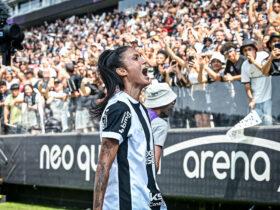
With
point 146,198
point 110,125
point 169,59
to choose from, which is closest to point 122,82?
point 110,125

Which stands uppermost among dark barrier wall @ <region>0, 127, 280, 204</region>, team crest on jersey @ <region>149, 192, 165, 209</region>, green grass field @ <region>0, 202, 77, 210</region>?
team crest on jersey @ <region>149, 192, 165, 209</region>

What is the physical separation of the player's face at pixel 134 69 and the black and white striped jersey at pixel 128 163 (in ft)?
0.56

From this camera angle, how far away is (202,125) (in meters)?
8.44

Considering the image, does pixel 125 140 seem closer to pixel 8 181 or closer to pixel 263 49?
pixel 263 49

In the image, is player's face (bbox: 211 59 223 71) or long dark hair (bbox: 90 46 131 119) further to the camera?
player's face (bbox: 211 59 223 71)

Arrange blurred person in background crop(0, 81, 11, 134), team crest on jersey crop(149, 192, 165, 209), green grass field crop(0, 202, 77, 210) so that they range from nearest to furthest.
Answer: team crest on jersey crop(149, 192, 165, 209) < green grass field crop(0, 202, 77, 210) < blurred person in background crop(0, 81, 11, 134)

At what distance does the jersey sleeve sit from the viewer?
3.27 meters

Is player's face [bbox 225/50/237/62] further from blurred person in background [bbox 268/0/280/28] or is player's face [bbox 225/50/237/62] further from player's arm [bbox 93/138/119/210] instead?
player's arm [bbox 93/138/119/210]

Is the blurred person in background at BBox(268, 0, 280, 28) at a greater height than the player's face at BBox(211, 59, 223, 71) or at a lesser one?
greater

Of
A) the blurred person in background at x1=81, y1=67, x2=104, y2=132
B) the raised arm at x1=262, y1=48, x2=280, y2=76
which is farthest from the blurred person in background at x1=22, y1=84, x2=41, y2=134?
the raised arm at x1=262, y1=48, x2=280, y2=76

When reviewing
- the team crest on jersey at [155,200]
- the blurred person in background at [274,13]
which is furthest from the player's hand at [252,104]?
the team crest on jersey at [155,200]

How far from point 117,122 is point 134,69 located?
1.42 feet

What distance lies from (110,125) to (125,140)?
5.3 inches

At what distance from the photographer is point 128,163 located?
3.28 m
